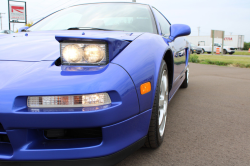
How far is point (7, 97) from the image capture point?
121cm

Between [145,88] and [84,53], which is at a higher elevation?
[84,53]

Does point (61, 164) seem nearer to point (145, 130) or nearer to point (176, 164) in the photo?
point (145, 130)

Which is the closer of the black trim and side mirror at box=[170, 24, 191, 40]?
the black trim

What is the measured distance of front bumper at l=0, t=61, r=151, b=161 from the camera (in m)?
1.19

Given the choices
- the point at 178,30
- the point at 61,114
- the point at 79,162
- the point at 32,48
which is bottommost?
the point at 79,162

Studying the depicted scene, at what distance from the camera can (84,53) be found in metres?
1.42

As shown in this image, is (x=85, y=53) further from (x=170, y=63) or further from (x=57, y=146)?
(x=170, y=63)

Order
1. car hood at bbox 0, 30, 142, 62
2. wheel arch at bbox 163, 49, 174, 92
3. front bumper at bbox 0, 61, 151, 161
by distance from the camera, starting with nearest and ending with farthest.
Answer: front bumper at bbox 0, 61, 151, 161, car hood at bbox 0, 30, 142, 62, wheel arch at bbox 163, 49, 174, 92

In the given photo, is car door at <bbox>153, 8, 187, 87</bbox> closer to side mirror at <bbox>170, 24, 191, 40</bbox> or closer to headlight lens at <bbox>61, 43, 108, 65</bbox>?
side mirror at <bbox>170, 24, 191, 40</bbox>

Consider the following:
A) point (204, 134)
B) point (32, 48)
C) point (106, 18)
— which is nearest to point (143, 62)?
point (32, 48)

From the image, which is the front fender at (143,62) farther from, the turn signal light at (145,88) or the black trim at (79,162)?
the black trim at (79,162)

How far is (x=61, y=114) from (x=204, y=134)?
1661mm

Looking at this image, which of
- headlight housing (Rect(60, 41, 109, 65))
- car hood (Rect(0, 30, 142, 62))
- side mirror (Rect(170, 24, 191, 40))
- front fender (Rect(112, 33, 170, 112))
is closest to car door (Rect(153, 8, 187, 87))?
side mirror (Rect(170, 24, 191, 40))

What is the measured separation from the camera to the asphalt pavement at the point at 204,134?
5.91ft
